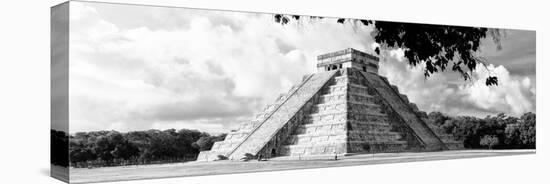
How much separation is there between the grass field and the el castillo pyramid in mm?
307

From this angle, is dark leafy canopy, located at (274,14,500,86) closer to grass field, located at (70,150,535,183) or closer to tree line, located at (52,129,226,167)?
grass field, located at (70,150,535,183)

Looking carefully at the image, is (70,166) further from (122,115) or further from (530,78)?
(530,78)

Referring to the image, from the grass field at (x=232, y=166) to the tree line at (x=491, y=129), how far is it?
68cm

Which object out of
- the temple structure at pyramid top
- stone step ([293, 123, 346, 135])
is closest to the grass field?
stone step ([293, 123, 346, 135])

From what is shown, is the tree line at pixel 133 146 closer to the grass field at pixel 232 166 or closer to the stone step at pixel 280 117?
the grass field at pixel 232 166

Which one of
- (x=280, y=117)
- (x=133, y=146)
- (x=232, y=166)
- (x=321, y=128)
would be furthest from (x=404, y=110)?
(x=133, y=146)

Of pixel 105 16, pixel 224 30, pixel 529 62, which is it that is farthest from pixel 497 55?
pixel 105 16

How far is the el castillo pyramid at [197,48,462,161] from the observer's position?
17.1 m

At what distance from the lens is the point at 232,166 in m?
15.6

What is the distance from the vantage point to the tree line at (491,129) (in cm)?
2006

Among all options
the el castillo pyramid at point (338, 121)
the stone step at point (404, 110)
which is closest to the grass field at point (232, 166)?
the el castillo pyramid at point (338, 121)

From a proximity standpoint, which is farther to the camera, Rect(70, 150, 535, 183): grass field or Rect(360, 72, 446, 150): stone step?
Rect(360, 72, 446, 150): stone step

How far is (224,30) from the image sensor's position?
15.4 metres

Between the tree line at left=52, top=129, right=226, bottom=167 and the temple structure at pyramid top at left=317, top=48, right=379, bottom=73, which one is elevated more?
the temple structure at pyramid top at left=317, top=48, right=379, bottom=73
